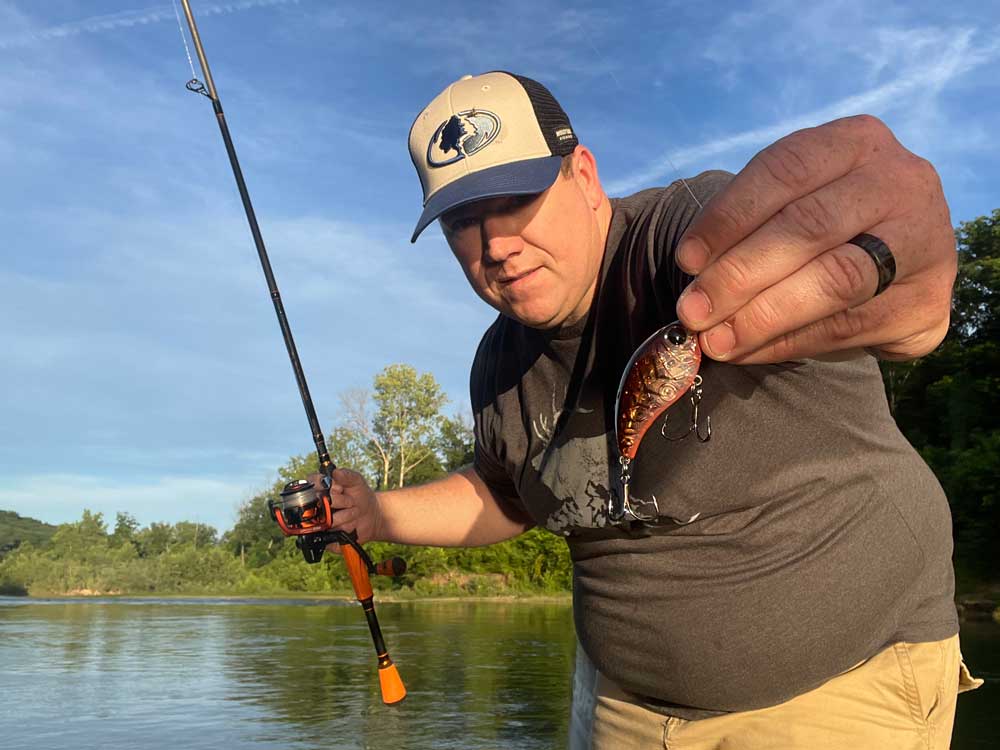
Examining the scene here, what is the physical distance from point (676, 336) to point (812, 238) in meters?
0.36

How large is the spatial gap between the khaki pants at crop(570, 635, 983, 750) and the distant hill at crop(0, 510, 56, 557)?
6596cm

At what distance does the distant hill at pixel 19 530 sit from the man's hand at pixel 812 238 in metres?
66.7

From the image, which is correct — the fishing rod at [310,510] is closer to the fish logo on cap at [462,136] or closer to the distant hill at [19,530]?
the fish logo on cap at [462,136]

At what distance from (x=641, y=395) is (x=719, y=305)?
43 cm

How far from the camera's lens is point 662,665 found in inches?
88.0

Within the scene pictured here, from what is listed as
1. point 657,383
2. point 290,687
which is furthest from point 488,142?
point 290,687

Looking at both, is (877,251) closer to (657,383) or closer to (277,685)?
(657,383)

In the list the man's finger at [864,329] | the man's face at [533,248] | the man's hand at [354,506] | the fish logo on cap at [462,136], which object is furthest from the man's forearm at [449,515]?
the man's finger at [864,329]

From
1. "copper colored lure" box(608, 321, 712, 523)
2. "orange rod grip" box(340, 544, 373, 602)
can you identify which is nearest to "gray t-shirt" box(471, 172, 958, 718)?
"copper colored lure" box(608, 321, 712, 523)

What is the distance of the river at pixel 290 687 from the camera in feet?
26.6

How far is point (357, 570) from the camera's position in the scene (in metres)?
3.90

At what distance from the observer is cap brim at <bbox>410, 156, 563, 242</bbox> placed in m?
2.07

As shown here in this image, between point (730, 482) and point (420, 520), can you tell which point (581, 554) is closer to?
point (730, 482)

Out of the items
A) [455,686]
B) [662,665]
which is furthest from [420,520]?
[455,686]
